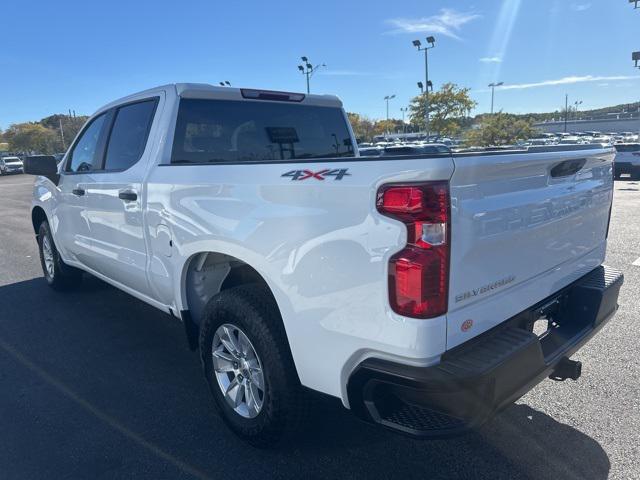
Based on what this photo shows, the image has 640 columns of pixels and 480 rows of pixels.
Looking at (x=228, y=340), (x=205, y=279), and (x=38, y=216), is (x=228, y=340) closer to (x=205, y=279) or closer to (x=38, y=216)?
(x=205, y=279)

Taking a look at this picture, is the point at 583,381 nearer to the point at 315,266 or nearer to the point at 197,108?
the point at 315,266

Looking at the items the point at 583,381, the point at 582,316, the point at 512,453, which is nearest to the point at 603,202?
the point at 582,316

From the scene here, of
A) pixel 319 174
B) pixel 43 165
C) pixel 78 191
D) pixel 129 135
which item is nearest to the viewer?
pixel 319 174

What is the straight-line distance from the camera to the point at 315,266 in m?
2.15

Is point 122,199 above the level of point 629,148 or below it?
above

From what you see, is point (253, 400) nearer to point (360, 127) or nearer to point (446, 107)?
point (446, 107)

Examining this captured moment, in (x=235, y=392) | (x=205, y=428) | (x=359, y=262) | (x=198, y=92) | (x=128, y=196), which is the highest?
(x=198, y=92)

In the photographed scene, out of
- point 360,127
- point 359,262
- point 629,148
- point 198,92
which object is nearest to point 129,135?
point 198,92

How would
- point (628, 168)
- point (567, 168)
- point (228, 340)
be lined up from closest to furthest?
point (567, 168) < point (228, 340) < point (628, 168)

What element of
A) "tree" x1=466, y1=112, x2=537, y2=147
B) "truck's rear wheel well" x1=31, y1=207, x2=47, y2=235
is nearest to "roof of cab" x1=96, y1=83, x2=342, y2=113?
"truck's rear wheel well" x1=31, y1=207, x2=47, y2=235

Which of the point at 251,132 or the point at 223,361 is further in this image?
the point at 251,132

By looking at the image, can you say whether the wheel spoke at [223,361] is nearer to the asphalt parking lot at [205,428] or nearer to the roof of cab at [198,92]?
the asphalt parking lot at [205,428]

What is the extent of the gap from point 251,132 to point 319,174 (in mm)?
1725

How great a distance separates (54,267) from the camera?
562cm
